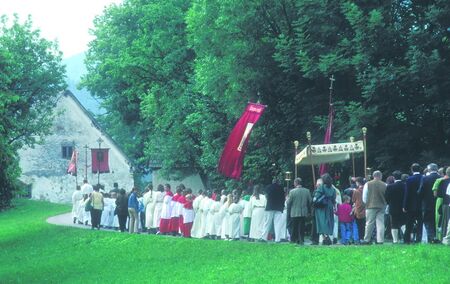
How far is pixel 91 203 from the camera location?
45031 mm

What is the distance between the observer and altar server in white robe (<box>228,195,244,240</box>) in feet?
117

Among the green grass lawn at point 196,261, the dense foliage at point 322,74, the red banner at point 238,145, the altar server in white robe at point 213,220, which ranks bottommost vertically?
the green grass lawn at point 196,261

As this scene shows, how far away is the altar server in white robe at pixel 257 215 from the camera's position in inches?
1352

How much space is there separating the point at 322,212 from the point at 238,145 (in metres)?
6.75

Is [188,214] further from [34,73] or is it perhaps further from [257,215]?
[34,73]

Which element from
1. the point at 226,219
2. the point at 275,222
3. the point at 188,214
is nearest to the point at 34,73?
the point at 188,214

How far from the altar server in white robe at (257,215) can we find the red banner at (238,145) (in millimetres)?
1180

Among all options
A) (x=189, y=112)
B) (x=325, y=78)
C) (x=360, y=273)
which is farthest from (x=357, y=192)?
(x=189, y=112)

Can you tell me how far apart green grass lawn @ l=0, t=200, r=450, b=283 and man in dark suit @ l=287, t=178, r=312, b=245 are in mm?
845

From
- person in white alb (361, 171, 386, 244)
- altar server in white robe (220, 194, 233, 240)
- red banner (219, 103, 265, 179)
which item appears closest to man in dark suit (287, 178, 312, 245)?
person in white alb (361, 171, 386, 244)

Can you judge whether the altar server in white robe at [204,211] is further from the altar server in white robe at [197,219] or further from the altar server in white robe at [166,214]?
the altar server in white robe at [166,214]

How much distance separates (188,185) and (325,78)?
37230mm

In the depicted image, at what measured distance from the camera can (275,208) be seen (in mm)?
32906

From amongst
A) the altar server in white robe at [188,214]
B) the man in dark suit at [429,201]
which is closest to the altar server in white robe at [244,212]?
the altar server in white robe at [188,214]
